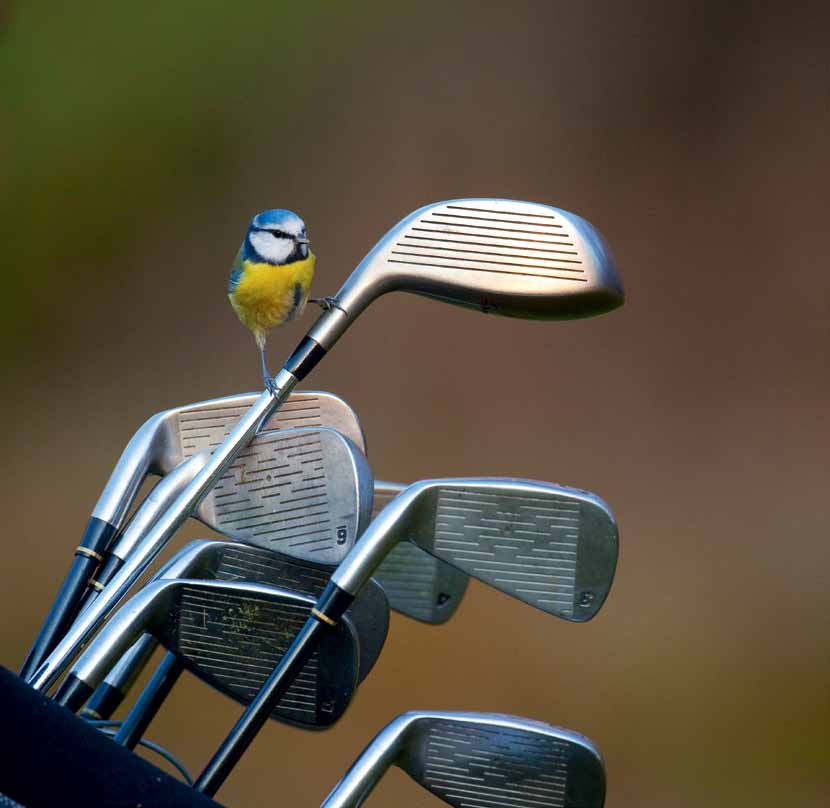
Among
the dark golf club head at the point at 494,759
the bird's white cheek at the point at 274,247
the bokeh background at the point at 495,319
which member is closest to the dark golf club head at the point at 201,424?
the bird's white cheek at the point at 274,247

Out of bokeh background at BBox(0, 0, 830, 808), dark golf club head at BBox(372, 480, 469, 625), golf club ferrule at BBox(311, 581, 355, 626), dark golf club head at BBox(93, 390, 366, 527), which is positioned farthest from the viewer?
bokeh background at BBox(0, 0, 830, 808)

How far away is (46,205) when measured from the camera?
15.3 feet

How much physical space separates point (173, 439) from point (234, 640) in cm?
29

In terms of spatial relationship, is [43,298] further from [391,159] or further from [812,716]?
[812,716]

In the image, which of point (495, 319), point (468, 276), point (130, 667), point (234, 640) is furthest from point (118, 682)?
point (495, 319)

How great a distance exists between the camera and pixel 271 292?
4.36 feet

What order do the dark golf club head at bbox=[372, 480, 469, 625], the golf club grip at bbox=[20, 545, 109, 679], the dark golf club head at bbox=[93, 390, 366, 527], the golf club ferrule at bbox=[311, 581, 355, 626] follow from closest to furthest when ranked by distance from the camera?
the golf club ferrule at bbox=[311, 581, 355, 626] < the golf club grip at bbox=[20, 545, 109, 679] < the dark golf club head at bbox=[93, 390, 366, 527] < the dark golf club head at bbox=[372, 480, 469, 625]

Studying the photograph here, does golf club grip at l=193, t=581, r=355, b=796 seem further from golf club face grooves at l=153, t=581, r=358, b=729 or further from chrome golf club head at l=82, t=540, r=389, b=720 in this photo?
chrome golf club head at l=82, t=540, r=389, b=720

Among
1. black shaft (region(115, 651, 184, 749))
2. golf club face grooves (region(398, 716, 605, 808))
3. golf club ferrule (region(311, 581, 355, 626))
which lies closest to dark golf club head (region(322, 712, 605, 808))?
golf club face grooves (region(398, 716, 605, 808))

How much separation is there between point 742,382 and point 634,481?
22.3 inches

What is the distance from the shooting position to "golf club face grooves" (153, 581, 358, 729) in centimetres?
94

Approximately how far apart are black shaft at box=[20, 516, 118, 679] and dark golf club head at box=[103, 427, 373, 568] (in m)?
0.02

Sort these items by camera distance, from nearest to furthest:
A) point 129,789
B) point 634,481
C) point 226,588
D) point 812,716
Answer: point 129,789 < point 226,588 < point 812,716 < point 634,481

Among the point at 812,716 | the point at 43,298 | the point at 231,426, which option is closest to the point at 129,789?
the point at 231,426
